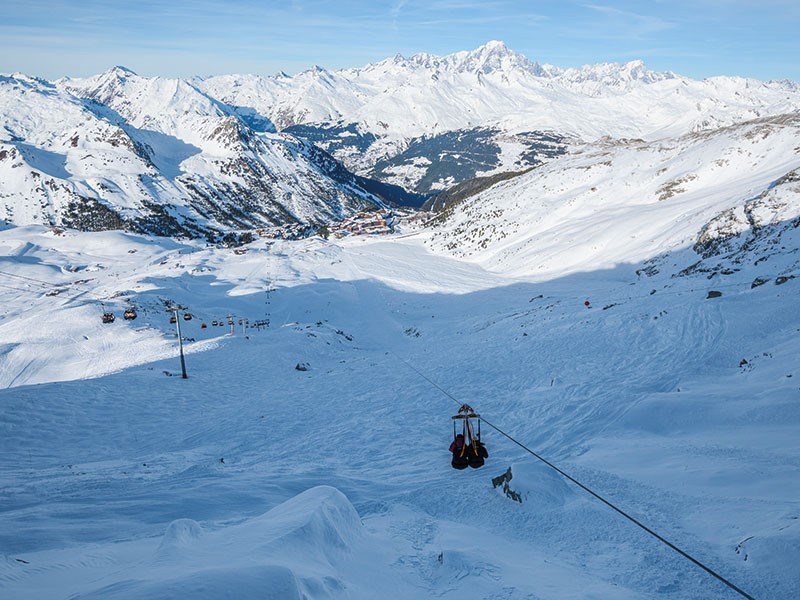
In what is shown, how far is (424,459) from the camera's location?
14.8 meters

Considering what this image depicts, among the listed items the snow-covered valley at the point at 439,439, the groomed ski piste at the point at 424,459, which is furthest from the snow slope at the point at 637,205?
the groomed ski piste at the point at 424,459

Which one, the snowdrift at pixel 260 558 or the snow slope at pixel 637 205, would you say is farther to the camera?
the snow slope at pixel 637 205

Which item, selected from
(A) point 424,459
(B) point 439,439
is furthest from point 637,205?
(A) point 424,459

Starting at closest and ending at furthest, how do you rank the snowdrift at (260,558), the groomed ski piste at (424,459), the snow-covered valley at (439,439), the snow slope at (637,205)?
1. the snowdrift at (260,558)
2. the groomed ski piste at (424,459)
3. the snow-covered valley at (439,439)
4. the snow slope at (637,205)

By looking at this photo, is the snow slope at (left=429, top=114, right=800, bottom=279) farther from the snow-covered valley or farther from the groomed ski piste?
the groomed ski piste

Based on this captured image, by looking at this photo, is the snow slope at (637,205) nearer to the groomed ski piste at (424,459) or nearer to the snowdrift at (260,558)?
the groomed ski piste at (424,459)

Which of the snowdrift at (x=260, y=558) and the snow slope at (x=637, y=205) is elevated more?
the snow slope at (x=637, y=205)

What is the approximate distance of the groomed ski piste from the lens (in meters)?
7.39

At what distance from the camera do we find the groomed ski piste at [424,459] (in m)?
7.39

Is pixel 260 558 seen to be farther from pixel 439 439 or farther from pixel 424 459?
pixel 439 439

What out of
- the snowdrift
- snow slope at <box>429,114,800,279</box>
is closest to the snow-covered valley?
the snowdrift

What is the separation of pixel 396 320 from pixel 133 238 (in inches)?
4362

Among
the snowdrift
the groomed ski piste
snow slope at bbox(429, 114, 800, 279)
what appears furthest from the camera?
snow slope at bbox(429, 114, 800, 279)

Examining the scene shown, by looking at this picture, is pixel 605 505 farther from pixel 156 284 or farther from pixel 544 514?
pixel 156 284
